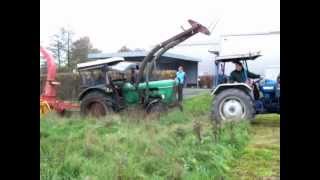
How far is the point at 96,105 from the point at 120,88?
410 mm

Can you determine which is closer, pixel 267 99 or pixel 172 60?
pixel 267 99

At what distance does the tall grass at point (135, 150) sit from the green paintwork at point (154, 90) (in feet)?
3.25

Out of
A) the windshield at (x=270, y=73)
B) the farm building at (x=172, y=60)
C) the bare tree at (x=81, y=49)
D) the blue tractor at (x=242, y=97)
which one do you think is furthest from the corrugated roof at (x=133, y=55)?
the blue tractor at (x=242, y=97)

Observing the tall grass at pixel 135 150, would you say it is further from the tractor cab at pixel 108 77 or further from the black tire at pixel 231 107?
the tractor cab at pixel 108 77

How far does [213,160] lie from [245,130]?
5.52ft

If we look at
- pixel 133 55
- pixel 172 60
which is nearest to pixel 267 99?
pixel 133 55

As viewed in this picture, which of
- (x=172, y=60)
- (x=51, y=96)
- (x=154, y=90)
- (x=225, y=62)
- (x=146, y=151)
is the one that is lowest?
(x=146, y=151)

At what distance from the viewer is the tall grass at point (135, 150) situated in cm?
282

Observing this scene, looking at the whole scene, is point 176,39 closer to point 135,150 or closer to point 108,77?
point 108,77

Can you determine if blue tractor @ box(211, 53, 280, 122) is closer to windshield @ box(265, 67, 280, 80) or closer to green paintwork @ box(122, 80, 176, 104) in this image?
windshield @ box(265, 67, 280, 80)

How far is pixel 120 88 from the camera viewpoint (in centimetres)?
615

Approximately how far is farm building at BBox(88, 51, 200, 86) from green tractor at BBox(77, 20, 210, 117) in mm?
1695
